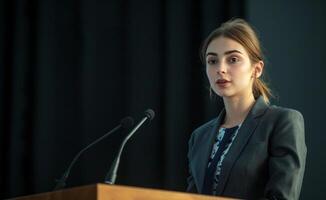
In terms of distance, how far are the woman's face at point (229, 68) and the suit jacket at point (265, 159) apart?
10 cm

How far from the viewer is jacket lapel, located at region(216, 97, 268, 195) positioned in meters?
1.90

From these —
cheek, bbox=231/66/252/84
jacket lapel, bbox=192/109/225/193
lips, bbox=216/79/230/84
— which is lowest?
jacket lapel, bbox=192/109/225/193

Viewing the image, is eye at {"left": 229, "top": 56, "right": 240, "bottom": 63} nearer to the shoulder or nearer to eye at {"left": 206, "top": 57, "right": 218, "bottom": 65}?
eye at {"left": 206, "top": 57, "right": 218, "bottom": 65}

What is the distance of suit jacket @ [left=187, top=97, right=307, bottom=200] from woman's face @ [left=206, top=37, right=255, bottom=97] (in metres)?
0.10

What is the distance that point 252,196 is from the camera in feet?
6.12

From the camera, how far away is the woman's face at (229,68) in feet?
6.72

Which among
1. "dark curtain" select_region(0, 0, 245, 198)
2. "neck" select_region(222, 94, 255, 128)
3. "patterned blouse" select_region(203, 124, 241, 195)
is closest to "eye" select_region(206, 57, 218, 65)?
"neck" select_region(222, 94, 255, 128)

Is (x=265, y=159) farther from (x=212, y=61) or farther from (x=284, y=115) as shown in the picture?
(x=212, y=61)

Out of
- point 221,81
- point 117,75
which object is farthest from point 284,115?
point 117,75

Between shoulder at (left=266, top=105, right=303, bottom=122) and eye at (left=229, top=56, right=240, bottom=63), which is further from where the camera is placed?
eye at (left=229, top=56, right=240, bottom=63)

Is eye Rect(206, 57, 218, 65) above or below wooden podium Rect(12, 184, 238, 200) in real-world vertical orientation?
above

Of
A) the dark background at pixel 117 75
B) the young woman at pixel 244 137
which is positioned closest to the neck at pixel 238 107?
the young woman at pixel 244 137

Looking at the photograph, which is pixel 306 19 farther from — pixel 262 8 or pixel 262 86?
pixel 262 86

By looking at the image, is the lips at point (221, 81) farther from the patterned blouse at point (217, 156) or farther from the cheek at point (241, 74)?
the patterned blouse at point (217, 156)
